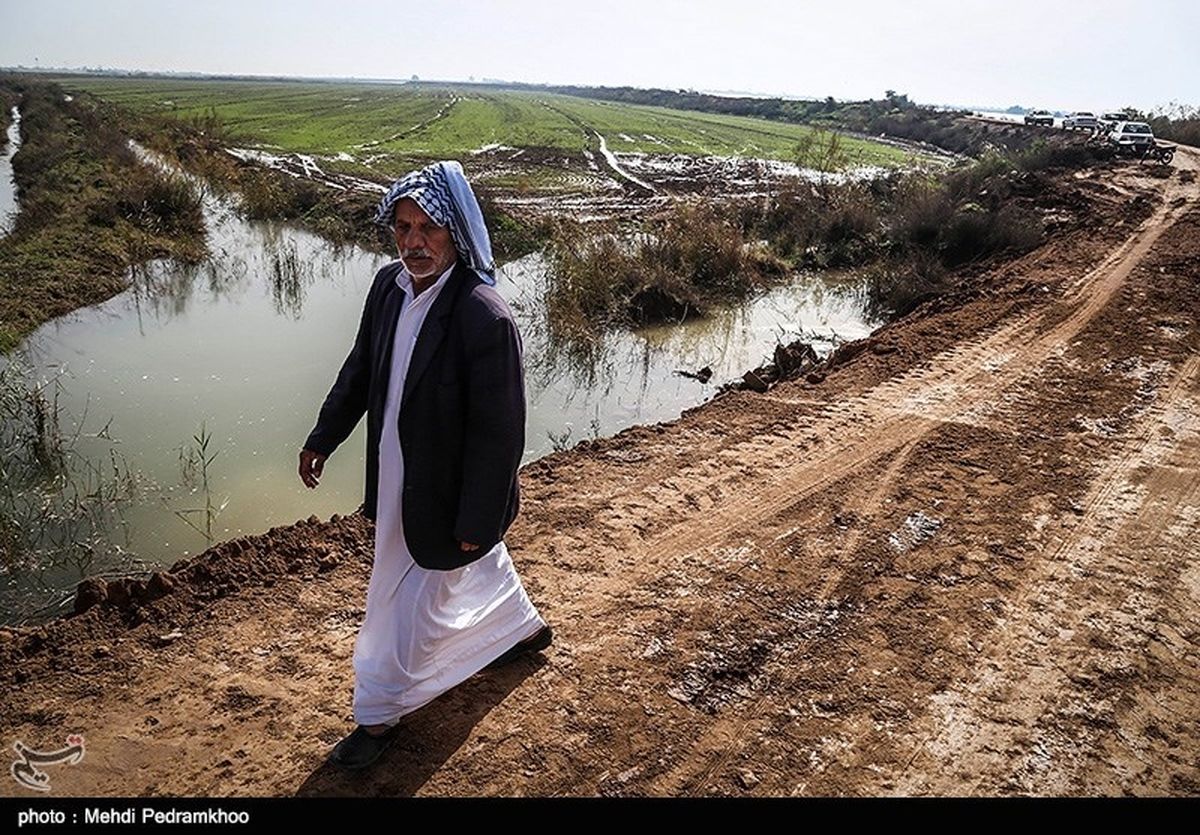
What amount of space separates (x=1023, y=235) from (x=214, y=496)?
1199 cm

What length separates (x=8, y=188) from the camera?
16.5 metres

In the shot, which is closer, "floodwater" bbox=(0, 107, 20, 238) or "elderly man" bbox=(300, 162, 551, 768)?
"elderly man" bbox=(300, 162, 551, 768)

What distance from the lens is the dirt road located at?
2535mm

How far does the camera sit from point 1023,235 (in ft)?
38.5

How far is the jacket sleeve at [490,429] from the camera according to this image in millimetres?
2158

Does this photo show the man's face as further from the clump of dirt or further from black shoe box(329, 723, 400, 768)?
the clump of dirt

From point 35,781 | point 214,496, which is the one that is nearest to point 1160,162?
point 214,496

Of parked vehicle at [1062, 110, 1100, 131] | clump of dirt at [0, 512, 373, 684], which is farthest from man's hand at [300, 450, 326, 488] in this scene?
parked vehicle at [1062, 110, 1100, 131]

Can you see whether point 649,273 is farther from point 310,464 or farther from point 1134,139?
point 1134,139

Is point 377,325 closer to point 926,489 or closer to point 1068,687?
point 1068,687

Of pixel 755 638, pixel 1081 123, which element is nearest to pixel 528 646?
pixel 755 638

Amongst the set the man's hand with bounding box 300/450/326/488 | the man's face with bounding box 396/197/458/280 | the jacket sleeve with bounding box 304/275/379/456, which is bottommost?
the man's hand with bounding box 300/450/326/488

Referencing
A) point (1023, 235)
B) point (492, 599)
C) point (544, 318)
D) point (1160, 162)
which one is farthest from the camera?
point (1160, 162)

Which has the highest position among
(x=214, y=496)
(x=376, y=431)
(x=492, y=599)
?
(x=376, y=431)
